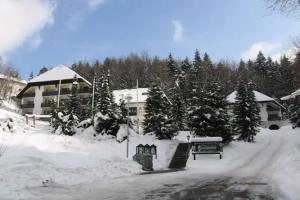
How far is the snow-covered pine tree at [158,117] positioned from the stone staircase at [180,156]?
2.32 m

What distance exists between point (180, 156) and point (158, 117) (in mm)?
7384

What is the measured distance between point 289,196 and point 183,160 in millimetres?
16444

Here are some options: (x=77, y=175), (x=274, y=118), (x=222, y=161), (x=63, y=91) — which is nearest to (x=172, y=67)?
(x=274, y=118)

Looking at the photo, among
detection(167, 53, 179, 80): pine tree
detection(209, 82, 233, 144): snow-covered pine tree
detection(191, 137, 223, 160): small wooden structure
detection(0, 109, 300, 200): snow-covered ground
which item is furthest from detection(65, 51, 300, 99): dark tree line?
detection(0, 109, 300, 200): snow-covered ground

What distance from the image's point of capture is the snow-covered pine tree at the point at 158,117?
35156mm

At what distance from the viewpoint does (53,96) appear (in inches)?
2685

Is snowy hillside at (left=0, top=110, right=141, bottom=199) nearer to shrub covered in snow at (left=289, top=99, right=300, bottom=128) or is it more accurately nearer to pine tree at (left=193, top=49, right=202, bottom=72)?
shrub covered in snow at (left=289, top=99, right=300, bottom=128)

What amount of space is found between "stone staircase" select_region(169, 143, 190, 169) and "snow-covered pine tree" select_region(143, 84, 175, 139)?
91.5 inches

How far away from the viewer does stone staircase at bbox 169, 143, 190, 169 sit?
2612 centimetres

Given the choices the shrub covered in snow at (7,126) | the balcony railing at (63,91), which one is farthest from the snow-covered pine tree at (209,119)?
the balcony railing at (63,91)

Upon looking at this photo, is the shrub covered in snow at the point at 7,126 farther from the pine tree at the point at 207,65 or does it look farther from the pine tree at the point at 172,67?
the pine tree at the point at 207,65

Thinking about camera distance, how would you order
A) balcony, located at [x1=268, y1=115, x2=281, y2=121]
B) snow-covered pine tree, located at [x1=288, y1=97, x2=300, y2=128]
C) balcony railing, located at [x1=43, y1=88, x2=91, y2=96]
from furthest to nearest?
balcony, located at [x1=268, y1=115, x2=281, y2=121], balcony railing, located at [x1=43, y1=88, x2=91, y2=96], snow-covered pine tree, located at [x1=288, y1=97, x2=300, y2=128]

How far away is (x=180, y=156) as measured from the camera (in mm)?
29234

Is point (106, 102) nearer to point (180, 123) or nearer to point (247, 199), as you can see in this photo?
point (180, 123)
